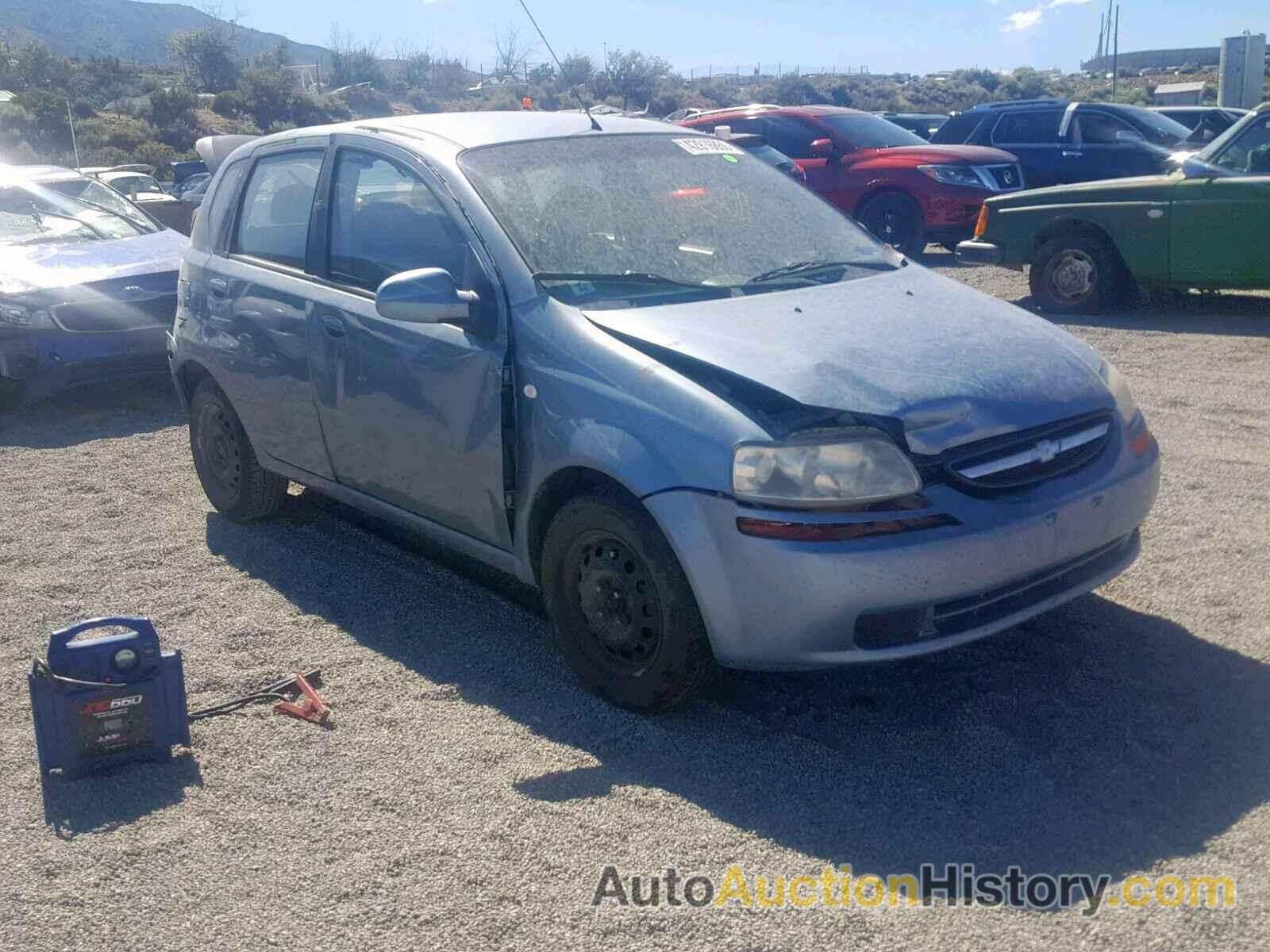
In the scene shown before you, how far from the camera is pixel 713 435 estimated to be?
356 cm

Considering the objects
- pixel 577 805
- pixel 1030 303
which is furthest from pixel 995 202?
pixel 577 805

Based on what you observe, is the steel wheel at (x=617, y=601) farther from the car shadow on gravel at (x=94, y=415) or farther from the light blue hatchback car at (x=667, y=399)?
the car shadow on gravel at (x=94, y=415)

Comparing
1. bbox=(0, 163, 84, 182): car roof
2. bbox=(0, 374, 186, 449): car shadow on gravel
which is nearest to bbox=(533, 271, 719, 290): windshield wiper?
bbox=(0, 374, 186, 449): car shadow on gravel

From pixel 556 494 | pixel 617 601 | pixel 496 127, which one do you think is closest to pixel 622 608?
pixel 617 601

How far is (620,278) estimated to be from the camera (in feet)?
14.0

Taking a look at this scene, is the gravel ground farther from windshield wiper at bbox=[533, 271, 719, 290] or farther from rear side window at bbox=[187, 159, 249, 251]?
rear side window at bbox=[187, 159, 249, 251]

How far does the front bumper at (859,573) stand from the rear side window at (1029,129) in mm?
12661

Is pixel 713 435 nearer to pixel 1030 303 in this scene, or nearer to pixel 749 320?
pixel 749 320

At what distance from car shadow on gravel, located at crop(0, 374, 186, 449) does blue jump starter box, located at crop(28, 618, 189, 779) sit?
451cm

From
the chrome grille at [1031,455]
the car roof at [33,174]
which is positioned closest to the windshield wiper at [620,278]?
the chrome grille at [1031,455]

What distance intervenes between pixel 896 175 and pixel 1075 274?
12.5 feet

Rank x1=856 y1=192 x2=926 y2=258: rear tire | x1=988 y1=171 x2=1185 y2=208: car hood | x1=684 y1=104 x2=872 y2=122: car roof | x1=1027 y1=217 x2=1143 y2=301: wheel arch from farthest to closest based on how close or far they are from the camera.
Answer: x1=684 y1=104 x2=872 y2=122: car roof
x1=856 y1=192 x2=926 y2=258: rear tire
x1=1027 y1=217 x2=1143 y2=301: wheel arch
x1=988 y1=171 x2=1185 y2=208: car hood

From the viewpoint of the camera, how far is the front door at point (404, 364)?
14.0 ft

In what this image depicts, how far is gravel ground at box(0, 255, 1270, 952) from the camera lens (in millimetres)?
3014
